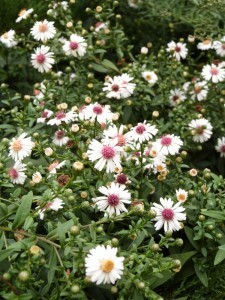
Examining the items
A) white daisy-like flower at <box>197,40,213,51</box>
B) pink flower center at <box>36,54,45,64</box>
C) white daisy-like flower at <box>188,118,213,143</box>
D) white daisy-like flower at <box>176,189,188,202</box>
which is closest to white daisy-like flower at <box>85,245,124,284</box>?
white daisy-like flower at <box>176,189,188,202</box>

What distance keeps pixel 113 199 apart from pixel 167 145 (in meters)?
0.45

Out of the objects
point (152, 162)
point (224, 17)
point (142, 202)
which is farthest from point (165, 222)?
point (224, 17)

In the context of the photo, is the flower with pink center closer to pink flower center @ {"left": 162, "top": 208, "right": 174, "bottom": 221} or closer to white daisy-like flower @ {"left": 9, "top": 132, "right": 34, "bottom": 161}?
pink flower center @ {"left": 162, "top": 208, "right": 174, "bottom": 221}

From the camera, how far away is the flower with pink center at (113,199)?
1717 mm

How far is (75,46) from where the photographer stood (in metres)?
2.54

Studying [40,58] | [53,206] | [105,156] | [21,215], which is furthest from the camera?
[40,58]

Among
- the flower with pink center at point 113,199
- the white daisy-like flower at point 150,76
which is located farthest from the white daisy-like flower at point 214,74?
the flower with pink center at point 113,199

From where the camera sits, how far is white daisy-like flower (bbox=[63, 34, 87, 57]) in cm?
254

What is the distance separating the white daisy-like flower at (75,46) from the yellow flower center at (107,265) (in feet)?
4.85

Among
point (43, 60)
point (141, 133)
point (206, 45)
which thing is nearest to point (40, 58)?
point (43, 60)

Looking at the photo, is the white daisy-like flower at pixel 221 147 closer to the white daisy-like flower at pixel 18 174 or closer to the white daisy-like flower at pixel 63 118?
the white daisy-like flower at pixel 63 118

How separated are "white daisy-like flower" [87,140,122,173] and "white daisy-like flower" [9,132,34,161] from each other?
31 cm

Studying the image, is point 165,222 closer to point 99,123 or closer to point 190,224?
point 190,224

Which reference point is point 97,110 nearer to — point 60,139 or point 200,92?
point 60,139
